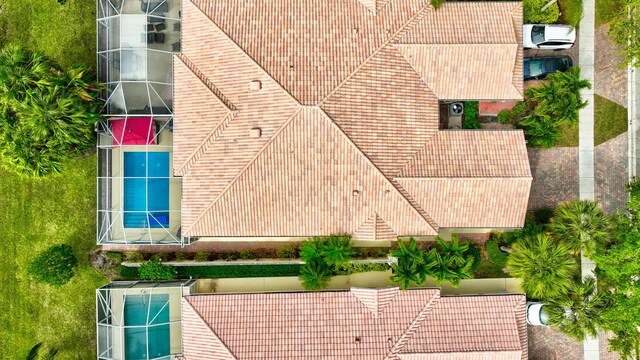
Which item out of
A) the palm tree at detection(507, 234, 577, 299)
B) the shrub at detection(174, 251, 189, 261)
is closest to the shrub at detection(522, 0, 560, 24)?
the palm tree at detection(507, 234, 577, 299)

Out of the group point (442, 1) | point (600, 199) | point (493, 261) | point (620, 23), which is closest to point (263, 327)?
point (493, 261)

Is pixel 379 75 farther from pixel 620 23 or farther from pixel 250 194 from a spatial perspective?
pixel 620 23

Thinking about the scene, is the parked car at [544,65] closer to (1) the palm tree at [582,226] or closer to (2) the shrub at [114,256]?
(1) the palm tree at [582,226]

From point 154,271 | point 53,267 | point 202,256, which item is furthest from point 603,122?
point 53,267

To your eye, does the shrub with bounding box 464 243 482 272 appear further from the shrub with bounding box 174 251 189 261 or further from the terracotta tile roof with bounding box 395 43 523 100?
the shrub with bounding box 174 251 189 261

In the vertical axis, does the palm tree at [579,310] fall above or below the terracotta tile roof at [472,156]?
below

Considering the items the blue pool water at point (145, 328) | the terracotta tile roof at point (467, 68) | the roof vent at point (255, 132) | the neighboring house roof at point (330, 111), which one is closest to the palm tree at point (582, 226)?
the neighboring house roof at point (330, 111)
